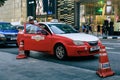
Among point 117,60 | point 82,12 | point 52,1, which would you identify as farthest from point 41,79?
point 52,1

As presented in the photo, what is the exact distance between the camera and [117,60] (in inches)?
495

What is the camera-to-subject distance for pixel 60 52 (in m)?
13.0

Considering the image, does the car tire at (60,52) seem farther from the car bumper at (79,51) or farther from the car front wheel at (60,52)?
the car bumper at (79,51)

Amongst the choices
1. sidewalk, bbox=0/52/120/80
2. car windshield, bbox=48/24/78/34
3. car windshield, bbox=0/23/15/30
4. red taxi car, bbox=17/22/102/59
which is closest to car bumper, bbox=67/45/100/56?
red taxi car, bbox=17/22/102/59

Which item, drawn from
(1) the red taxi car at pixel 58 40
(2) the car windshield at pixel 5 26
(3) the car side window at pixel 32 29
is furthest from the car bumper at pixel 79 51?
(2) the car windshield at pixel 5 26

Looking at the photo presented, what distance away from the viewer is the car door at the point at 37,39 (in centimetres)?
1358

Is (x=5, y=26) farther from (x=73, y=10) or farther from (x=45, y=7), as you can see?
(x=45, y=7)

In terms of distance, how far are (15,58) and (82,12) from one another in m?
24.0

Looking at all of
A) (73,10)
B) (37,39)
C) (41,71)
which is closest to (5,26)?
(37,39)

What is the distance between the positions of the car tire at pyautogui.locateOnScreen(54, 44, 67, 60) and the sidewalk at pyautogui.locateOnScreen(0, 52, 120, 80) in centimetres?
61

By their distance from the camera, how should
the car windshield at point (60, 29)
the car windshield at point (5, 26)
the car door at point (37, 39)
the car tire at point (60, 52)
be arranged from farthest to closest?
1. the car windshield at point (5, 26)
2. the car windshield at point (60, 29)
3. the car door at point (37, 39)
4. the car tire at point (60, 52)

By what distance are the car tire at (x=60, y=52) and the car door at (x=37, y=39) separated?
0.42 m

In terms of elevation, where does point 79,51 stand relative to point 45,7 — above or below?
below

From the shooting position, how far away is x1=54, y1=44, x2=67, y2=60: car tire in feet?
42.1
